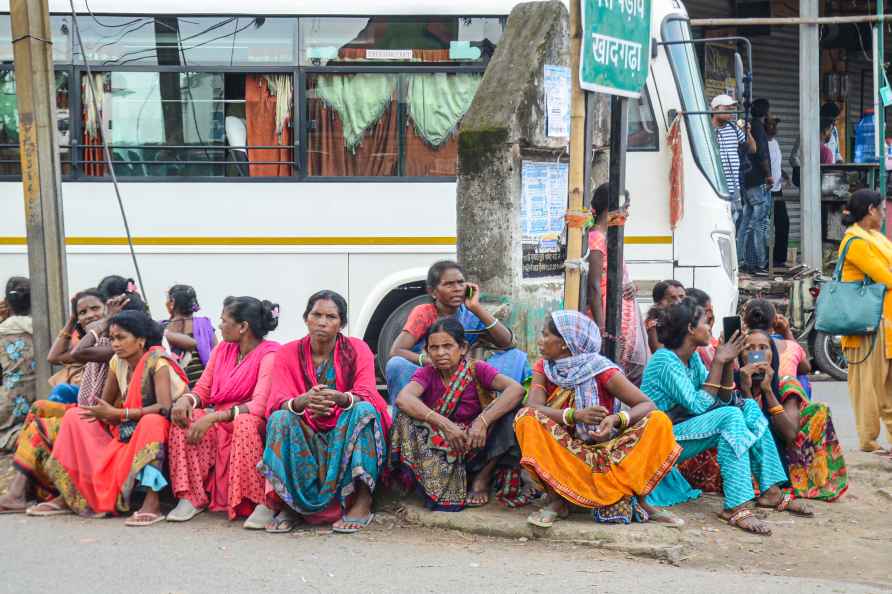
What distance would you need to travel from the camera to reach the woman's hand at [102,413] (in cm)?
547

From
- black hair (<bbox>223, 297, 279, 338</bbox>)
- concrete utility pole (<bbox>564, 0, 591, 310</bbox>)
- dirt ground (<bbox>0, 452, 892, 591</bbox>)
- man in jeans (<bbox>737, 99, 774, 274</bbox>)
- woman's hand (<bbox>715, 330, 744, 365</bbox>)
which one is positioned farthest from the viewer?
man in jeans (<bbox>737, 99, 774, 274</bbox>)

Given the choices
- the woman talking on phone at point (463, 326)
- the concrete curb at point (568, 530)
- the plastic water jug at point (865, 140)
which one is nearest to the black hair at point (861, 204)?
the woman talking on phone at point (463, 326)

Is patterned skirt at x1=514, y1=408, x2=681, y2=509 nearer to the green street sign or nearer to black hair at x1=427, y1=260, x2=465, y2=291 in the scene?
black hair at x1=427, y1=260, x2=465, y2=291

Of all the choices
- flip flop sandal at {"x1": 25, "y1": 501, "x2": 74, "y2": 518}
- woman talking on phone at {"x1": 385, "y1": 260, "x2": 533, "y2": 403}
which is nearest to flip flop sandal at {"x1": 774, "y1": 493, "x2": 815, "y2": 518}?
woman talking on phone at {"x1": 385, "y1": 260, "x2": 533, "y2": 403}

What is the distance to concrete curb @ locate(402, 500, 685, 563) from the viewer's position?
15.9ft

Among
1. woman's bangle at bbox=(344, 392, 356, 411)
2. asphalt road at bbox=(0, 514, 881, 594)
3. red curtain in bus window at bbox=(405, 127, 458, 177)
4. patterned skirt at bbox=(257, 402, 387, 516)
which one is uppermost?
red curtain in bus window at bbox=(405, 127, 458, 177)

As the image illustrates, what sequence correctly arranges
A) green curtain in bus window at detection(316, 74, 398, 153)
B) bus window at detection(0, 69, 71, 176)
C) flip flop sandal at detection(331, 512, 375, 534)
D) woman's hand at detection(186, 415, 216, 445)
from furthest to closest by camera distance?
bus window at detection(0, 69, 71, 176)
green curtain in bus window at detection(316, 74, 398, 153)
woman's hand at detection(186, 415, 216, 445)
flip flop sandal at detection(331, 512, 375, 534)

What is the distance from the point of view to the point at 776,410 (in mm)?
5617

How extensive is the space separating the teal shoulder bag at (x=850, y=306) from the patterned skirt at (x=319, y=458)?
313 centimetres

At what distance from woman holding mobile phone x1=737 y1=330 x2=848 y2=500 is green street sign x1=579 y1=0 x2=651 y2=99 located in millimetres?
1466

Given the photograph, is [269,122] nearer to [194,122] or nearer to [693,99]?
[194,122]

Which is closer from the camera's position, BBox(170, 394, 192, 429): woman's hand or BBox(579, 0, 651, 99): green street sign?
BBox(579, 0, 651, 99): green street sign

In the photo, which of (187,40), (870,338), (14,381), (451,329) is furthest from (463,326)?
(187,40)

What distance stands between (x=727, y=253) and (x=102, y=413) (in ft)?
17.5
